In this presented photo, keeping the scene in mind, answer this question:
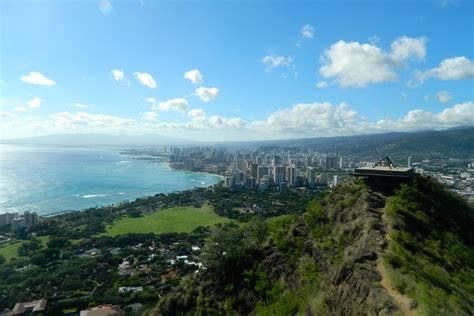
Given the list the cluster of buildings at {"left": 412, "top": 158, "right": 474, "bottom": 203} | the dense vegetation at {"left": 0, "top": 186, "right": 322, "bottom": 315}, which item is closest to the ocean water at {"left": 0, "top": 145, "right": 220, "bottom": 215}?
the dense vegetation at {"left": 0, "top": 186, "right": 322, "bottom": 315}

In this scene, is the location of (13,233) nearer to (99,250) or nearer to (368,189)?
(99,250)

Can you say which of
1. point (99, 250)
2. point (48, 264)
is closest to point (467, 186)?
point (99, 250)

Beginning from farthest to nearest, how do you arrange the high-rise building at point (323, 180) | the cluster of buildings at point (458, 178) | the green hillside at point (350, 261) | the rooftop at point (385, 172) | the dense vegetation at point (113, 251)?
the high-rise building at point (323, 180) → the cluster of buildings at point (458, 178) → the dense vegetation at point (113, 251) → the rooftop at point (385, 172) → the green hillside at point (350, 261)

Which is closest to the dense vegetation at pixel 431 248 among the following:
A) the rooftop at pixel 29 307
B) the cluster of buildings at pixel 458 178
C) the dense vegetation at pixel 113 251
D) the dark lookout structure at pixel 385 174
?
the dark lookout structure at pixel 385 174

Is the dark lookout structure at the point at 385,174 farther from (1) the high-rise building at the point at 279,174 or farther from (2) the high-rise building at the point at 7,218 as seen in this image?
(1) the high-rise building at the point at 279,174

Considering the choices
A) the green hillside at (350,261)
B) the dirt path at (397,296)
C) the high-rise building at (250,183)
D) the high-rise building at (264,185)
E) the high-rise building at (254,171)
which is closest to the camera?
the dirt path at (397,296)

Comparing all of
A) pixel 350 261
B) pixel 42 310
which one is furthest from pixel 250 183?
pixel 350 261

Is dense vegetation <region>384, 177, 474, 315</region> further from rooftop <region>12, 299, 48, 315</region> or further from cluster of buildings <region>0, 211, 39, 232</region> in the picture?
cluster of buildings <region>0, 211, 39, 232</region>

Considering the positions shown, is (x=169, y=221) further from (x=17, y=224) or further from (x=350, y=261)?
(x=350, y=261)
